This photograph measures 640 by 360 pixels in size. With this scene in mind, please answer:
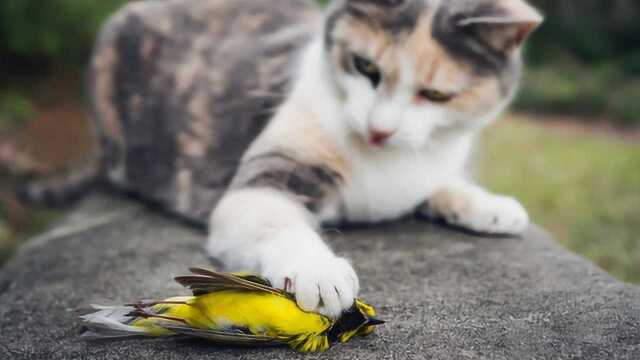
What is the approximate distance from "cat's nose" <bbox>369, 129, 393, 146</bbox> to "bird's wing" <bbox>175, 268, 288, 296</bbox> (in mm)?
533

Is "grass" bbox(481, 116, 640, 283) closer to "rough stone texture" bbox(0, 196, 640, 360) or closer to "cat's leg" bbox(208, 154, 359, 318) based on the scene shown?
"rough stone texture" bbox(0, 196, 640, 360)

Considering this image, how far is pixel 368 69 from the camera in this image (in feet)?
4.87

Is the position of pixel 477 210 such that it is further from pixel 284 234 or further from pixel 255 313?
pixel 255 313

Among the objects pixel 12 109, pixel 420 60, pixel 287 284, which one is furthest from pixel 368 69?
pixel 12 109

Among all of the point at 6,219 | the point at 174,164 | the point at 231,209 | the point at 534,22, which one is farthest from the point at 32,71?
the point at 534,22

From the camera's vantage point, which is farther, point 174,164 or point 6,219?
point 6,219

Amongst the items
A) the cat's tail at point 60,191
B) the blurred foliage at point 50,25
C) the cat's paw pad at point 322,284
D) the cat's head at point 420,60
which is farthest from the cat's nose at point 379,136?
the blurred foliage at point 50,25

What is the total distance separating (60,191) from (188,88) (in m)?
0.81

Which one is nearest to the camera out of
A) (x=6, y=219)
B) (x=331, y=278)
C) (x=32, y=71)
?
(x=331, y=278)

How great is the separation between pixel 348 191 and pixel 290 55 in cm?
50

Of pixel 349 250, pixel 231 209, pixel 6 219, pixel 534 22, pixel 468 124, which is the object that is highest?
pixel 534 22

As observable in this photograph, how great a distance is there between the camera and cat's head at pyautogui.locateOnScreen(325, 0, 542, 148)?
143cm

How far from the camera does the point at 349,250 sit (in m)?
1.55

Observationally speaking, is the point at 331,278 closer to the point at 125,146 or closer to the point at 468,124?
the point at 468,124
